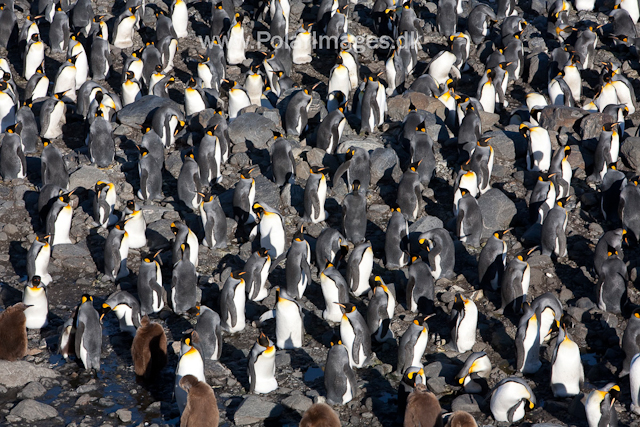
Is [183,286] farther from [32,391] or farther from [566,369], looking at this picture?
[566,369]

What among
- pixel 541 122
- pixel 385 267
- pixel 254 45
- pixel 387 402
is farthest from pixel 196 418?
pixel 254 45

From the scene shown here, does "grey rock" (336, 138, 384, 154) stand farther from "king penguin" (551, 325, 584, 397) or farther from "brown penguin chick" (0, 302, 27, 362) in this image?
"brown penguin chick" (0, 302, 27, 362)

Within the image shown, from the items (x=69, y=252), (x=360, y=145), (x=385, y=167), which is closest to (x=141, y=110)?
(x=69, y=252)

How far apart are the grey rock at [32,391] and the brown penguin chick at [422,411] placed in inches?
165

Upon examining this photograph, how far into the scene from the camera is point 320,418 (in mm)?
8023

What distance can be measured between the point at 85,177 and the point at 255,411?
21.4ft

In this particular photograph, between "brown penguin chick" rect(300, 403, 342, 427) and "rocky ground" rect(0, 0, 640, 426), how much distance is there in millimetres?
755

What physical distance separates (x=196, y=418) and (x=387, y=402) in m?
2.21

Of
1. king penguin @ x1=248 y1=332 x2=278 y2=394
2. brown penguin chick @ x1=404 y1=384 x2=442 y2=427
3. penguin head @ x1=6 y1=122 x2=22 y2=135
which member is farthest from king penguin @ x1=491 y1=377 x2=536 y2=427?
penguin head @ x1=6 y1=122 x2=22 y2=135

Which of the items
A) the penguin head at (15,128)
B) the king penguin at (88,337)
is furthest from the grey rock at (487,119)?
the king penguin at (88,337)

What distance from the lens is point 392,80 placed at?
1673cm

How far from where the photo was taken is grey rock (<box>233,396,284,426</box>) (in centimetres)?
870

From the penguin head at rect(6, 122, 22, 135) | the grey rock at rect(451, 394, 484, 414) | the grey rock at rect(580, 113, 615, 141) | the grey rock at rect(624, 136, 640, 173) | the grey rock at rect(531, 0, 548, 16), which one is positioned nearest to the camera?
the grey rock at rect(451, 394, 484, 414)

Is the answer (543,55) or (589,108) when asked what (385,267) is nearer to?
(589,108)
